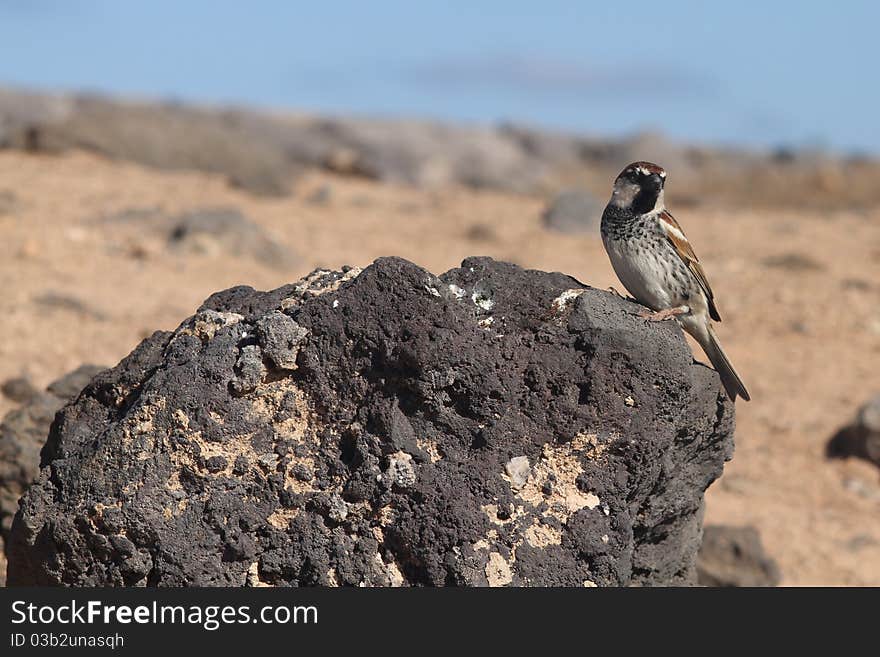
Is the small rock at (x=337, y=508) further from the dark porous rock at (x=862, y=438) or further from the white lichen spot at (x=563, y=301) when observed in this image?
the dark porous rock at (x=862, y=438)

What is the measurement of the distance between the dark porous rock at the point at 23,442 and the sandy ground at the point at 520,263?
103 inches

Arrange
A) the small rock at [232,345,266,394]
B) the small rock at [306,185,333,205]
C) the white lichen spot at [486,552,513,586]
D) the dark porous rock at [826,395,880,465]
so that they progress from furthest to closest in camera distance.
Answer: the small rock at [306,185,333,205], the dark porous rock at [826,395,880,465], the small rock at [232,345,266,394], the white lichen spot at [486,552,513,586]

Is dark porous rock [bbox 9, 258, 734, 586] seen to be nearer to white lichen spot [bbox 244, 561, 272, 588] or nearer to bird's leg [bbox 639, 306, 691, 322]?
white lichen spot [bbox 244, 561, 272, 588]

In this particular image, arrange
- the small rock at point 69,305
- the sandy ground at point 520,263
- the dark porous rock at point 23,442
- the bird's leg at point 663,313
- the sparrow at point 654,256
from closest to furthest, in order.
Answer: the bird's leg at point 663,313, the sparrow at point 654,256, the dark porous rock at point 23,442, the sandy ground at point 520,263, the small rock at point 69,305

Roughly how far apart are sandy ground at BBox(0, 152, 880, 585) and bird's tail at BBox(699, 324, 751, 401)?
3.11 metres

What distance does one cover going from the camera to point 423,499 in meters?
4.29

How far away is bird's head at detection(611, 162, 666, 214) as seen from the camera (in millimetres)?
5617

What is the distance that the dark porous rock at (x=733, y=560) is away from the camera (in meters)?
7.36

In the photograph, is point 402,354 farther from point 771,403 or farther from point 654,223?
point 771,403

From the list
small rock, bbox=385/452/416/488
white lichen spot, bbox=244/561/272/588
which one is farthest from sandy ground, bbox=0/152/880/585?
white lichen spot, bbox=244/561/272/588

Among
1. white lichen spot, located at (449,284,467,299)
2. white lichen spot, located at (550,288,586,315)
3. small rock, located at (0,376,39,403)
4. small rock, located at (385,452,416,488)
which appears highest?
small rock, located at (0,376,39,403)

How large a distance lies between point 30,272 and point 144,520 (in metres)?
8.08

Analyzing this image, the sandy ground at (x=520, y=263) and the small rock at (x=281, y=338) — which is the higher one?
the sandy ground at (x=520, y=263)

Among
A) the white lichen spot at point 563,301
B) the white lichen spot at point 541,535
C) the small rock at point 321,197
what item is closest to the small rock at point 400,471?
the white lichen spot at point 541,535
